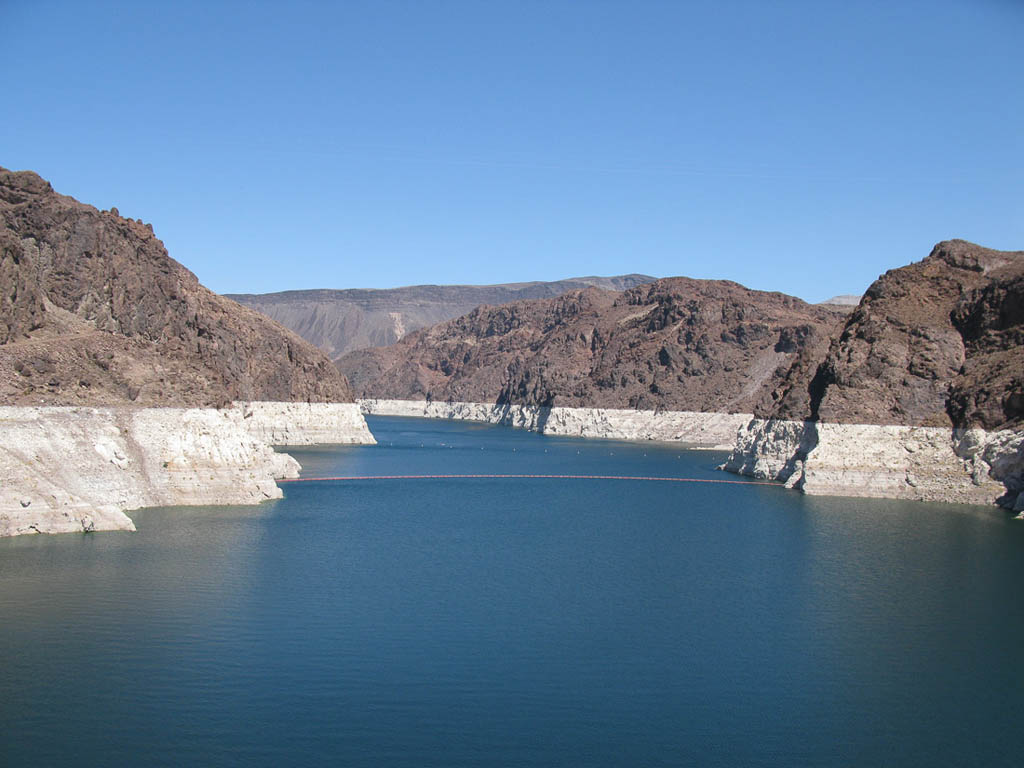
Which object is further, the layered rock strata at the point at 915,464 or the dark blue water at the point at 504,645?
the layered rock strata at the point at 915,464

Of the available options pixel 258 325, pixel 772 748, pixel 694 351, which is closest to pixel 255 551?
pixel 772 748

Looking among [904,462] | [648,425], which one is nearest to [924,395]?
[904,462]

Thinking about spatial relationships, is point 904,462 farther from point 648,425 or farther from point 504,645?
point 648,425

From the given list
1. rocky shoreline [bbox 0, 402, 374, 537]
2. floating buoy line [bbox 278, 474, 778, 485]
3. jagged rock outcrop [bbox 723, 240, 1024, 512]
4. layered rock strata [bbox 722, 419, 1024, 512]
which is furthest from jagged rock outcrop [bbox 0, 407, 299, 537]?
jagged rock outcrop [bbox 723, 240, 1024, 512]

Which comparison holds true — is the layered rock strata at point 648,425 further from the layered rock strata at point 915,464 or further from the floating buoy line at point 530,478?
the layered rock strata at point 915,464

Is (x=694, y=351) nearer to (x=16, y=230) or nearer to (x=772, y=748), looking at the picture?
(x=16, y=230)

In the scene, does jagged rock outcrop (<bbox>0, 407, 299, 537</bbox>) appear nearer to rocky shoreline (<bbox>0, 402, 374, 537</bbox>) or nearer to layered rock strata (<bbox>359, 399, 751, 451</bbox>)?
rocky shoreline (<bbox>0, 402, 374, 537</bbox>)

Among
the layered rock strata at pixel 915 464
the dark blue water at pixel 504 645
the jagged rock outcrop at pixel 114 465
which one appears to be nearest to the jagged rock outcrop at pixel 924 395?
the layered rock strata at pixel 915 464
